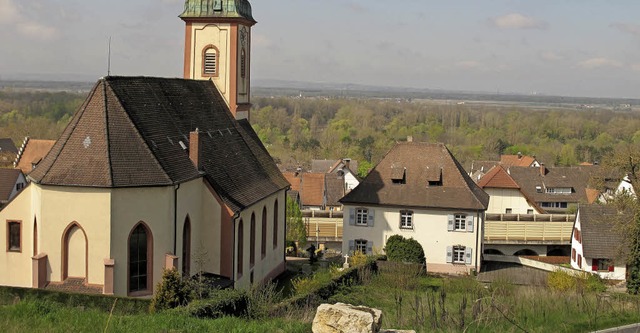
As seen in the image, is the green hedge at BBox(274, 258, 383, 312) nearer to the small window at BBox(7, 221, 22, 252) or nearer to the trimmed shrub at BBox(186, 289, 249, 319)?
the trimmed shrub at BBox(186, 289, 249, 319)

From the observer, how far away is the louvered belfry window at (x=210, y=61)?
38.5 metres

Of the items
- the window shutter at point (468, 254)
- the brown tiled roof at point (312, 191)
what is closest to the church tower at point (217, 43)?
the window shutter at point (468, 254)

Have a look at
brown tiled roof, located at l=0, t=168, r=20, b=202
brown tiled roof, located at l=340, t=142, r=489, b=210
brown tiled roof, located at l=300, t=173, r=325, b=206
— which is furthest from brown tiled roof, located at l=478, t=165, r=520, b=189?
brown tiled roof, located at l=0, t=168, r=20, b=202

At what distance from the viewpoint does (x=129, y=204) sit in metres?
25.1

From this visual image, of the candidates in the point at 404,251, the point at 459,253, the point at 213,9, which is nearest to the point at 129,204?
the point at 213,9

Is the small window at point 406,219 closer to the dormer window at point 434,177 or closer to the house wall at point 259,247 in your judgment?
the dormer window at point 434,177

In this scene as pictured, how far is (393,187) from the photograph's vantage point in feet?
148

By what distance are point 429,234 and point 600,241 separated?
9677 millimetres

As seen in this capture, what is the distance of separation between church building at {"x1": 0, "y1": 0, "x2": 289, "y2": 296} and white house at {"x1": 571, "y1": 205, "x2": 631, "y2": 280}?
2132 cm

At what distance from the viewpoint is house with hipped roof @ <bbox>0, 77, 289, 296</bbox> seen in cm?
2486

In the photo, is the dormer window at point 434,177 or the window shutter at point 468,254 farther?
the dormer window at point 434,177

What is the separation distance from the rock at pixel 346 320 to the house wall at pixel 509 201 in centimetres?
5582

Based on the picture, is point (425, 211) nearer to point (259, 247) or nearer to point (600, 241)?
point (600, 241)

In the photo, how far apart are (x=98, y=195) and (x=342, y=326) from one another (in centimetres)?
1409
